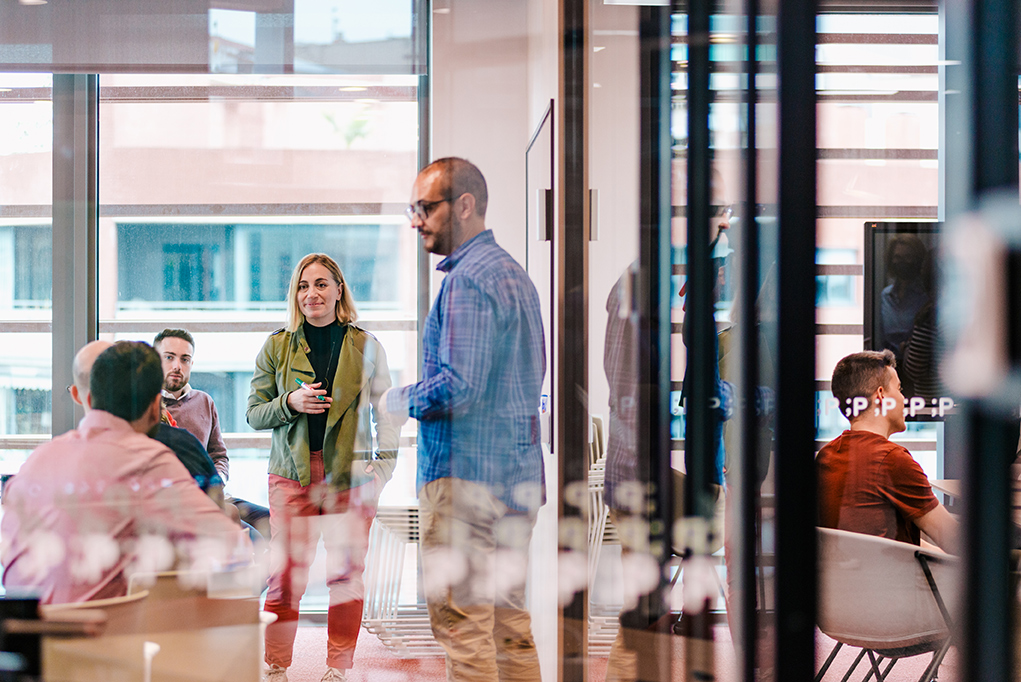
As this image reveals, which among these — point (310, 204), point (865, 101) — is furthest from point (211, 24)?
point (865, 101)

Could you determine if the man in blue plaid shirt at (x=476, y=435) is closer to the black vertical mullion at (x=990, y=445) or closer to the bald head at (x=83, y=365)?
the bald head at (x=83, y=365)

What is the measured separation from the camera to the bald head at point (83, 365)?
2.01 metres

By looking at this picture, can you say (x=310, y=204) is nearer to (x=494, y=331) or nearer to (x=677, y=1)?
(x=494, y=331)

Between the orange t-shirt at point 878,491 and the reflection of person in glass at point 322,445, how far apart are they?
120cm

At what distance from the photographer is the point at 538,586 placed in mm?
1973

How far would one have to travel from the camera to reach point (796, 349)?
3.36 ft

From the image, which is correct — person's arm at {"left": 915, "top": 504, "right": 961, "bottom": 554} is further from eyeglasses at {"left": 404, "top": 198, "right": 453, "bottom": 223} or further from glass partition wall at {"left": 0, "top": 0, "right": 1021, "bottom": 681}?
eyeglasses at {"left": 404, "top": 198, "right": 453, "bottom": 223}

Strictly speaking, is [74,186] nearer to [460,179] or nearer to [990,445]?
[460,179]

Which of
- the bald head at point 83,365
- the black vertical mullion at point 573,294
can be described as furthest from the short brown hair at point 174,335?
the black vertical mullion at point 573,294

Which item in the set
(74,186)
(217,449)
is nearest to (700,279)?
(217,449)

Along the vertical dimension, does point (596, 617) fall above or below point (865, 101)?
below

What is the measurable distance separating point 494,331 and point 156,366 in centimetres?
98

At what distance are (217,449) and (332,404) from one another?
13.7 inches

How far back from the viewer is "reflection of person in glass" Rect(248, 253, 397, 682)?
81.7 inches
